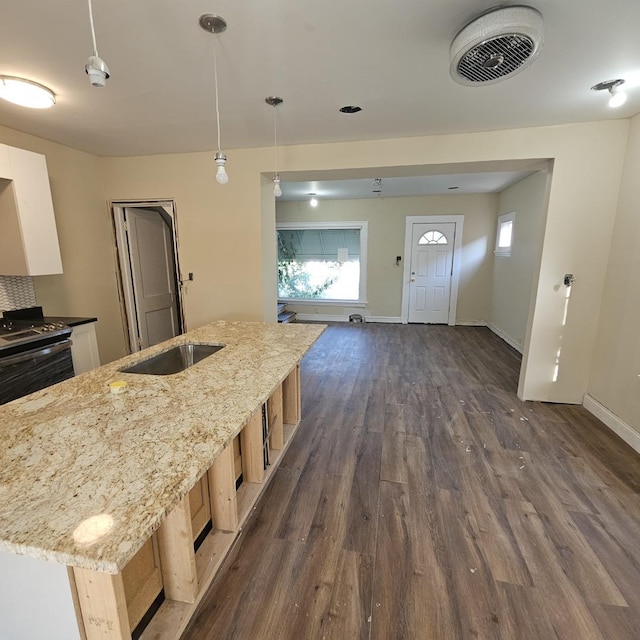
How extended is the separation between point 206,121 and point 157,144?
0.88m

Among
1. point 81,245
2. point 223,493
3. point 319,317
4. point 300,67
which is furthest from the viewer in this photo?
point 319,317

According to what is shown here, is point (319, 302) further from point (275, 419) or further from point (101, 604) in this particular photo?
point (101, 604)

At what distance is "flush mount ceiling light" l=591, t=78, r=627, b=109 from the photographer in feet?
6.44

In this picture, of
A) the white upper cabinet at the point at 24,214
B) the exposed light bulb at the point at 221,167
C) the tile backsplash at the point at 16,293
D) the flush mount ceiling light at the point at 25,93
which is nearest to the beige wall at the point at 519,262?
the exposed light bulb at the point at 221,167

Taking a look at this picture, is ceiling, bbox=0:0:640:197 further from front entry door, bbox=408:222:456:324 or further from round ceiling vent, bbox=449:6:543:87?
front entry door, bbox=408:222:456:324

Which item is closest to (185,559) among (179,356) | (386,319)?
(179,356)

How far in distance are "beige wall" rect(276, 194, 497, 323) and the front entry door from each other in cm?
22

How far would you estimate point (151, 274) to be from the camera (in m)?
4.12

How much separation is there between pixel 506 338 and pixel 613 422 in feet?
8.80

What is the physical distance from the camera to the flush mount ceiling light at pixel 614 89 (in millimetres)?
1964

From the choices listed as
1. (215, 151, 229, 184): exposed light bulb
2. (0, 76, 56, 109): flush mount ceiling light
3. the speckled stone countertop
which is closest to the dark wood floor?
the speckled stone countertop

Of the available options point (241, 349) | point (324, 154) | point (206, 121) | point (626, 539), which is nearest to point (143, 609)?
point (241, 349)

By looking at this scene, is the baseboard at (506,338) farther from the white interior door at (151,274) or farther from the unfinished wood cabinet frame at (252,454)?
the white interior door at (151,274)

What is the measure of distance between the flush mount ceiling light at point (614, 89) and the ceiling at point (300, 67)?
0.17 feet
